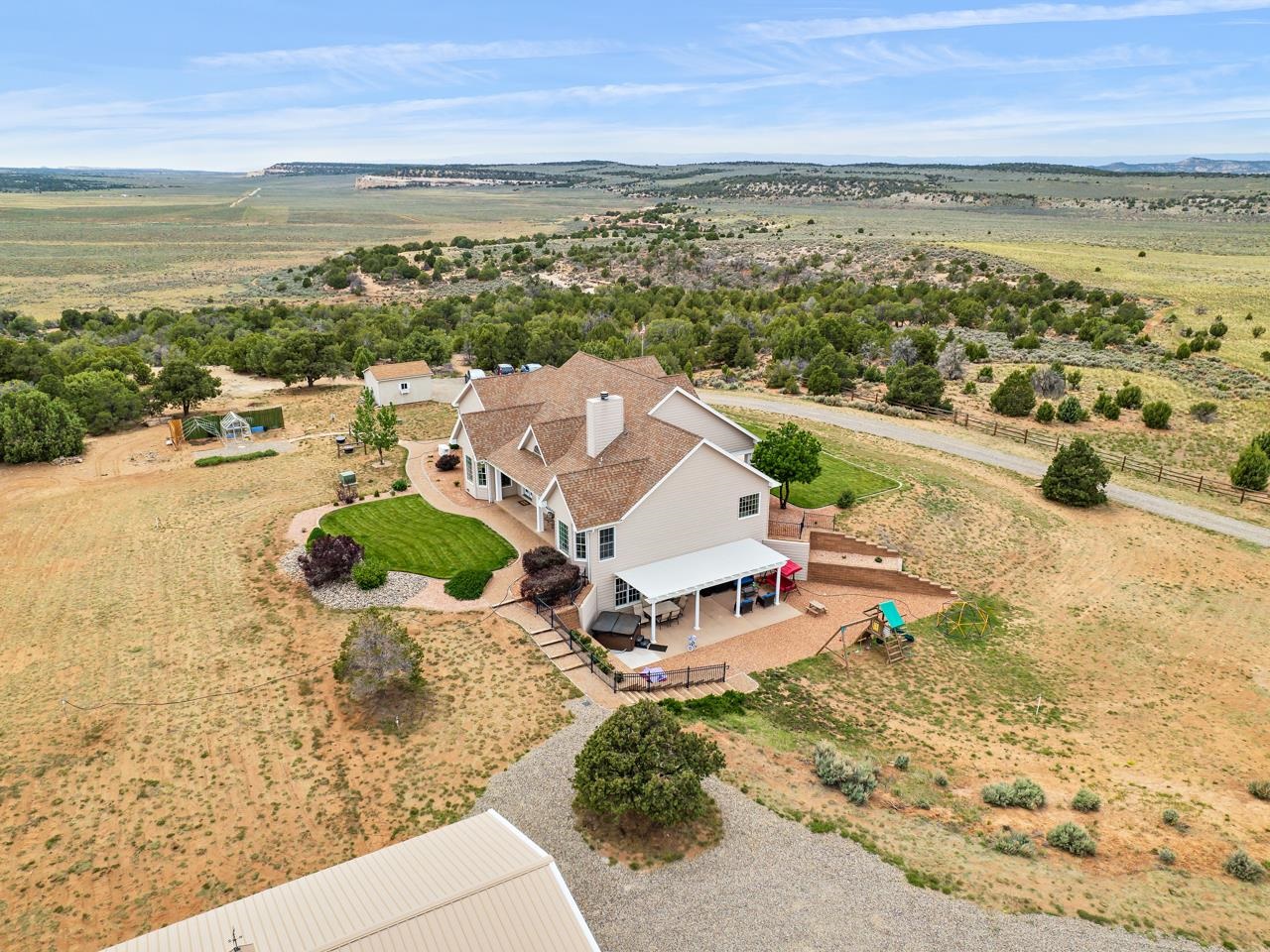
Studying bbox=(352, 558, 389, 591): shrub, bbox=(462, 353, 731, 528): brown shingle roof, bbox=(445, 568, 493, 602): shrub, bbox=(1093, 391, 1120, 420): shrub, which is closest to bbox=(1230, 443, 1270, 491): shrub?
bbox=(1093, 391, 1120, 420): shrub

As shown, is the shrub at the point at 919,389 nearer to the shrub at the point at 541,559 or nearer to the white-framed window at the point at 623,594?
the white-framed window at the point at 623,594

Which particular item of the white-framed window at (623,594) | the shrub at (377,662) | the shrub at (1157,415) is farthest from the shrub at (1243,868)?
the shrub at (1157,415)

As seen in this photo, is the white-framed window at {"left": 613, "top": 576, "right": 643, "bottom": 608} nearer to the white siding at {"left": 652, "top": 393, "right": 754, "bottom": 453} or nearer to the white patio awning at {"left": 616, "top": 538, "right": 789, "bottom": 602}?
the white patio awning at {"left": 616, "top": 538, "right": 789, "bottom": 602}

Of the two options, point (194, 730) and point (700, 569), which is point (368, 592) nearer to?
point (194, 730)

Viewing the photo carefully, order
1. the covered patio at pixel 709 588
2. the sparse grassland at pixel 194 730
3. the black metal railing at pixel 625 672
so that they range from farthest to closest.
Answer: the covered patio at pixel 709 588 < the black metal railing at pixel 625 672 < the sparse grassland at pixel 194 730

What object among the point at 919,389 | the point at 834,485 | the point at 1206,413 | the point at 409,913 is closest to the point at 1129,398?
the point at 1206,413
